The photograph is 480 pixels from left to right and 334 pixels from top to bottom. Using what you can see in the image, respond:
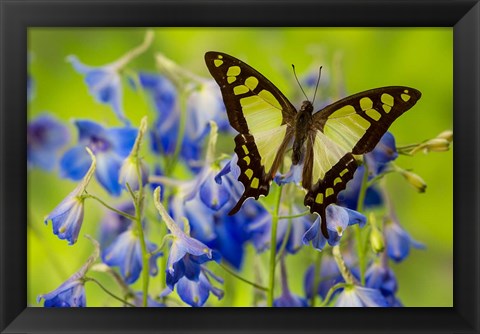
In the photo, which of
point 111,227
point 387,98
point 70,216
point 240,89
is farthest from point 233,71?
point 111,227

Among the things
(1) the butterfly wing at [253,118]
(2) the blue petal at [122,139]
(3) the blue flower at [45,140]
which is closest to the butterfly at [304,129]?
(1) the butterfly wing at [253,118]

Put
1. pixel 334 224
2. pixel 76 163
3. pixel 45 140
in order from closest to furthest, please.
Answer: pixel 334 224 → pixel 76 163 → pixel 45 140

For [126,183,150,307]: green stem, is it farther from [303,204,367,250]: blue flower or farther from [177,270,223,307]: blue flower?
[303,204,367,250]: blue flower

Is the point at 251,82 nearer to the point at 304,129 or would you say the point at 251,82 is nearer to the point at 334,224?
the point at 304,129

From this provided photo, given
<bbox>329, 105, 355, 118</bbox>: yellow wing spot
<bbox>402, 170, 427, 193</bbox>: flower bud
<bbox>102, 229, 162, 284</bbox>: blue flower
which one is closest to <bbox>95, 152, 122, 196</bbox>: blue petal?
<bbox>102, 229, 162, 284</bbox>: blue flower

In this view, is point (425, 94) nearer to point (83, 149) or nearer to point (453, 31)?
point (453, 31)

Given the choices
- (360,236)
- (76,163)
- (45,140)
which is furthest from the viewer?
(45,140)

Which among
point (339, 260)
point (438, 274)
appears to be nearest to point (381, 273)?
point (339, 260)

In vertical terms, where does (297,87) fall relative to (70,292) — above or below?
above
